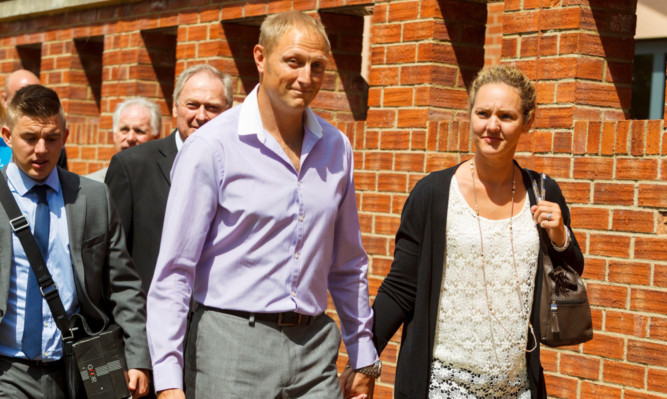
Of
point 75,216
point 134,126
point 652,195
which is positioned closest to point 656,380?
point 652,195

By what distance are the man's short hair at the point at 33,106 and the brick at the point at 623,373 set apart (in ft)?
9.09

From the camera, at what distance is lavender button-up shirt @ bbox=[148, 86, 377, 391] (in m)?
3.54

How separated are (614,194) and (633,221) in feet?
0.55

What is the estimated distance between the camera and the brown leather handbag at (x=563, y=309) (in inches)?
156

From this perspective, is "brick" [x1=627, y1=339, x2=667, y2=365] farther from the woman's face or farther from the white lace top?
the woman's face

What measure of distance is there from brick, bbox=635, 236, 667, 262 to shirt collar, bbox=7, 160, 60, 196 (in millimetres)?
2639

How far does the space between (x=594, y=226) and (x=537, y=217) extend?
148cm

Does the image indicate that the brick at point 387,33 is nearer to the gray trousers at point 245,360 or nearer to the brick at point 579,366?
the brick at point 579,366

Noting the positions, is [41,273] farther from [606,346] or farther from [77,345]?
[606,346]

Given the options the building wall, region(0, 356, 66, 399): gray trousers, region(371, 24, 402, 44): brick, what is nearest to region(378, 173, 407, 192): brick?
the building wall

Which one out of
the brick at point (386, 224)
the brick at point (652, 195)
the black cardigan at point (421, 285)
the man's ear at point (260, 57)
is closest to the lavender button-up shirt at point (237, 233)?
the man's ear at point (260, 57)

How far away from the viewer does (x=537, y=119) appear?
569cm

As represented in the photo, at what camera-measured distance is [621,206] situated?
17.2 ft

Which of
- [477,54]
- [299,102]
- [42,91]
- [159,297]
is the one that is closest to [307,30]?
[299,102]
